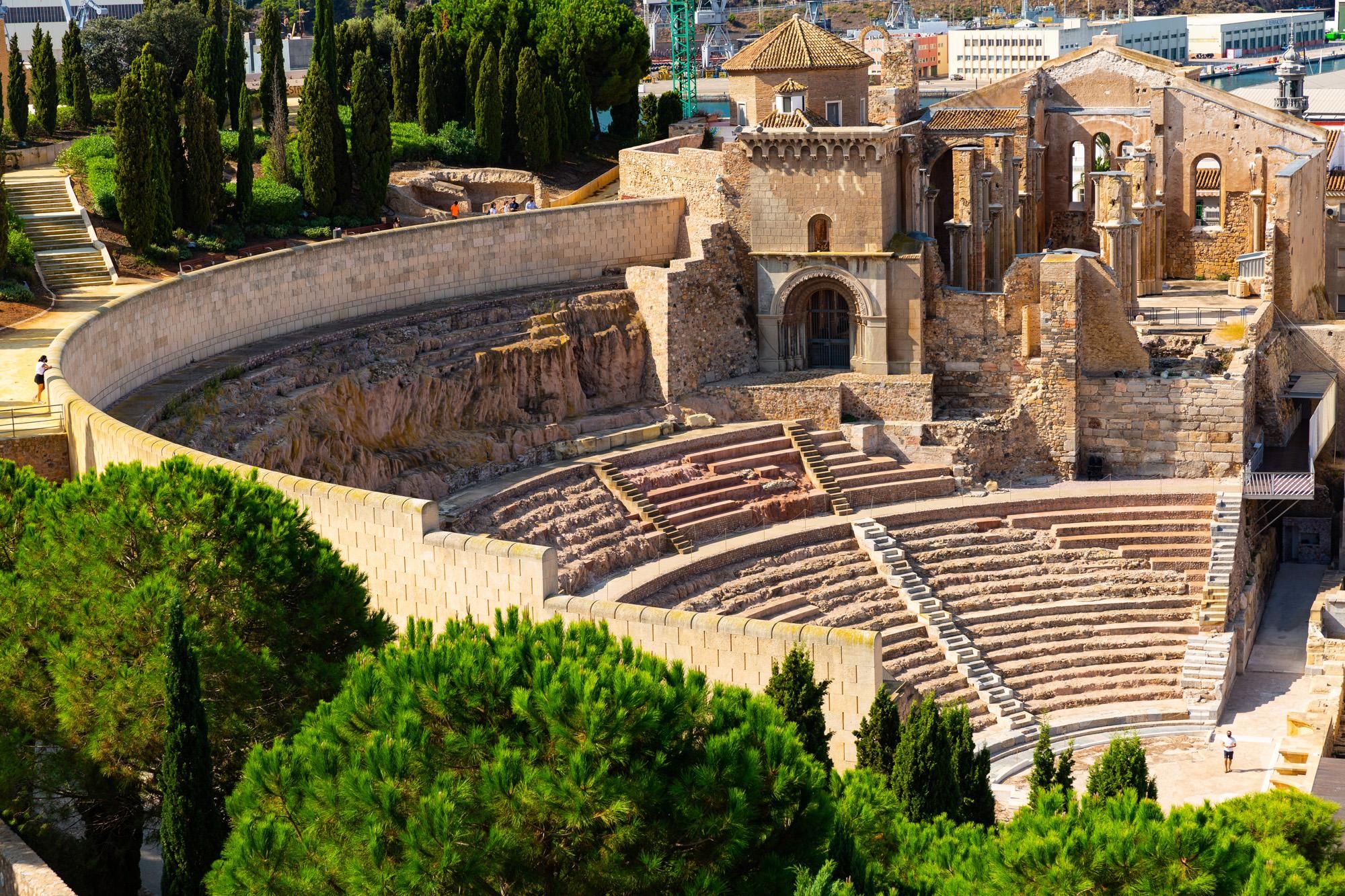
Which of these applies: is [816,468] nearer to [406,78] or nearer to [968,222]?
[968,222]

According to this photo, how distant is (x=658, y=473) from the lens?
42.5 meters

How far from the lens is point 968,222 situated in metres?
49.2

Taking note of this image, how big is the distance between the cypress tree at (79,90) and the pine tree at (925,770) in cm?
3312

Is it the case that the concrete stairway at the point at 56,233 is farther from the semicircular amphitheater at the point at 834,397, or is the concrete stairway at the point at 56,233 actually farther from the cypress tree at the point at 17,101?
the semicircular amphitheater at the point at 834,397

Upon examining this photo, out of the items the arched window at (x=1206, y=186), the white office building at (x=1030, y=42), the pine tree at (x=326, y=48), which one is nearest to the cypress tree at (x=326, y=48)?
the pine tree at (x=326, y=48)

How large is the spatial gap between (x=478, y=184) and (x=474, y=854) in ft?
120

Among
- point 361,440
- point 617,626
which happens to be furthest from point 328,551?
point 361,440

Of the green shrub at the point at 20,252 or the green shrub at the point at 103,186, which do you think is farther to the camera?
the green shrub at the point at 103,186

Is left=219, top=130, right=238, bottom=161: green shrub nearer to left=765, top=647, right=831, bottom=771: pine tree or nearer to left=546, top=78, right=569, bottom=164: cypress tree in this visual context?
A: left=546, top=78, right=569, bottom=164: cypress tree

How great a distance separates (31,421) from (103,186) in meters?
13.2

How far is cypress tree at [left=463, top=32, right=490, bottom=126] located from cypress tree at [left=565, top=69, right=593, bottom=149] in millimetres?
2571

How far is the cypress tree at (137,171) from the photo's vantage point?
40.7 metres

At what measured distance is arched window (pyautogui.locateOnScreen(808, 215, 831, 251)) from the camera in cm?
4719

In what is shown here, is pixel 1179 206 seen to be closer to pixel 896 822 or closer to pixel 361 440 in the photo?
pixel 361 440
